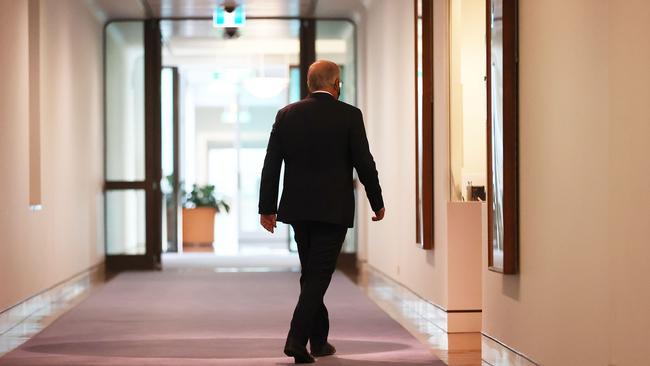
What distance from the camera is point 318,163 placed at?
5137 millimetres

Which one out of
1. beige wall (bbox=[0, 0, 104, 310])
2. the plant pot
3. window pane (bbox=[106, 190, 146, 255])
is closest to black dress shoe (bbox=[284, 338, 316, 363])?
beige wall (bbox=[0, 0, 104, 310])

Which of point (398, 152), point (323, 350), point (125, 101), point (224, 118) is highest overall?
point (224, 118)

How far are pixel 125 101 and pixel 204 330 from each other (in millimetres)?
6303

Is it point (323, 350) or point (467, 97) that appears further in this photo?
point (467, 97)

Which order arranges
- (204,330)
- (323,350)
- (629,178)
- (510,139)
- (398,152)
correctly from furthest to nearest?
(398,152) → (204,330) → (323,350) → (510,139) → (629,178)

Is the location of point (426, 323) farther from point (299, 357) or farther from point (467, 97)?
point (299, 357)

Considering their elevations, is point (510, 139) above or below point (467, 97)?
below

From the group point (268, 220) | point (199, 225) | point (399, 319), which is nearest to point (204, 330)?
point (399, 319)

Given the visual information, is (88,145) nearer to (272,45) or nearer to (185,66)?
(272,45)

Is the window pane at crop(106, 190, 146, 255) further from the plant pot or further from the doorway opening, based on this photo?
the plant pot

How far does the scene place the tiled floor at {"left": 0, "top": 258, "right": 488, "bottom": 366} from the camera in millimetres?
5812

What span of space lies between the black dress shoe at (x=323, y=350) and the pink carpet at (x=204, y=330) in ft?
0.18

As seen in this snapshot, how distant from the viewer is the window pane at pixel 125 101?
484 inches

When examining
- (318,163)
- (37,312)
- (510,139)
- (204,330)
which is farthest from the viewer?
(37,312)
